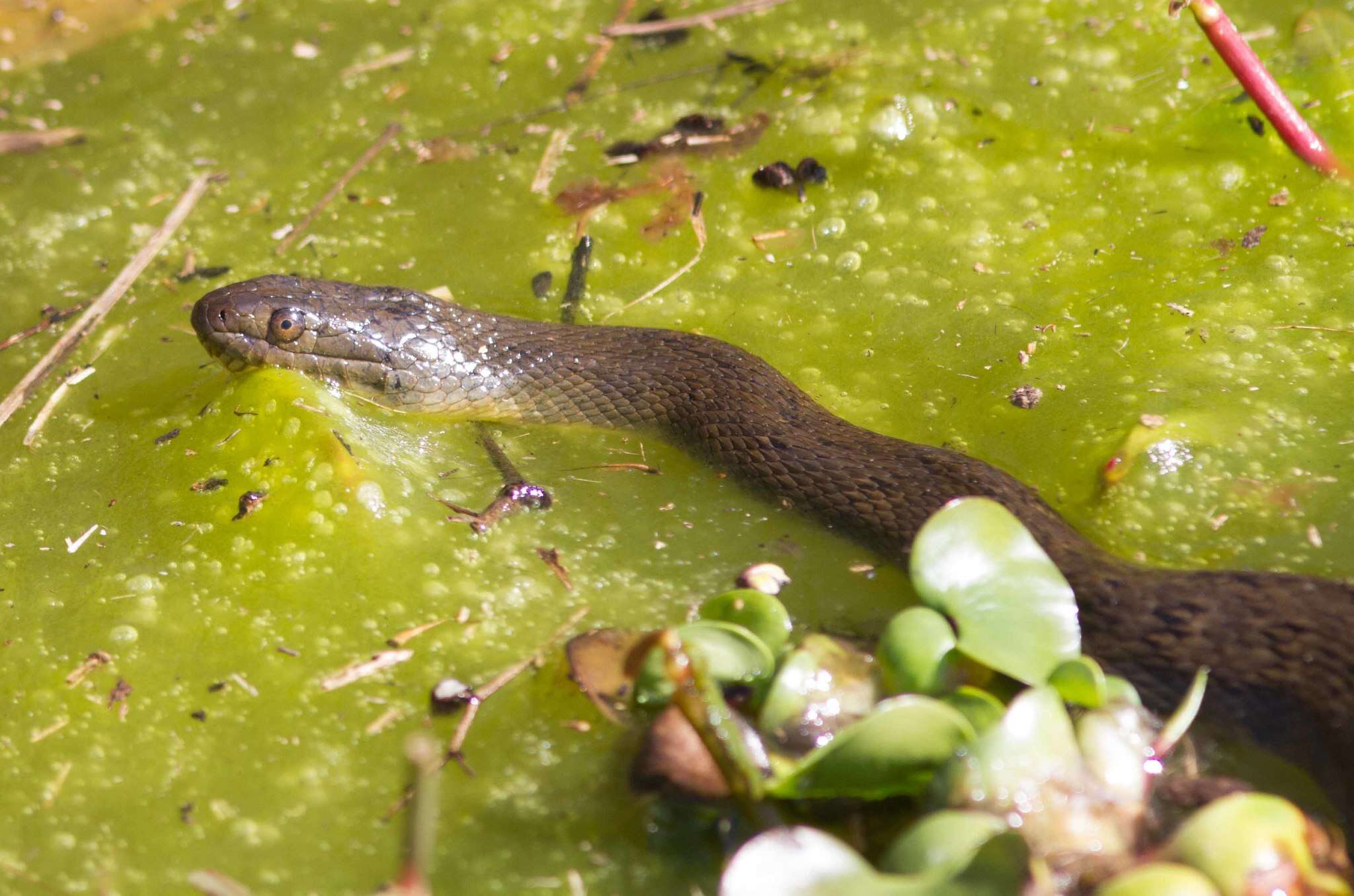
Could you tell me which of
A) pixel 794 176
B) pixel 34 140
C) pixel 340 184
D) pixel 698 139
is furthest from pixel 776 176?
pixel 34 140

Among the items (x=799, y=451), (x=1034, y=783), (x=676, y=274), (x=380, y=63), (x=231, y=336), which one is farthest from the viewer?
(x=380, y=63)

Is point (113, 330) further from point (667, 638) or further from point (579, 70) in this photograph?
point (667, 638)

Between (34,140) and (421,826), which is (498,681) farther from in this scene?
(34,140)

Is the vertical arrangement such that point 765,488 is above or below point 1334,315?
below

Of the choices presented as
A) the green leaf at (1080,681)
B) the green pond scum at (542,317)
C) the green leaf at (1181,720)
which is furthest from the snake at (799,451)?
the green leaf at (1080,681)

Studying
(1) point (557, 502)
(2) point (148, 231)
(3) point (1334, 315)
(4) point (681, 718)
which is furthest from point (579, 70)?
(4) point (681, 718)

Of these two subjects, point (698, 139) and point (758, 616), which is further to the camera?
point (698, 139)

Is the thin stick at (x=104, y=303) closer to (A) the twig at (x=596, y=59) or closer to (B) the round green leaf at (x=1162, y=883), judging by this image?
(A) the twig at (x=596, y=59)
